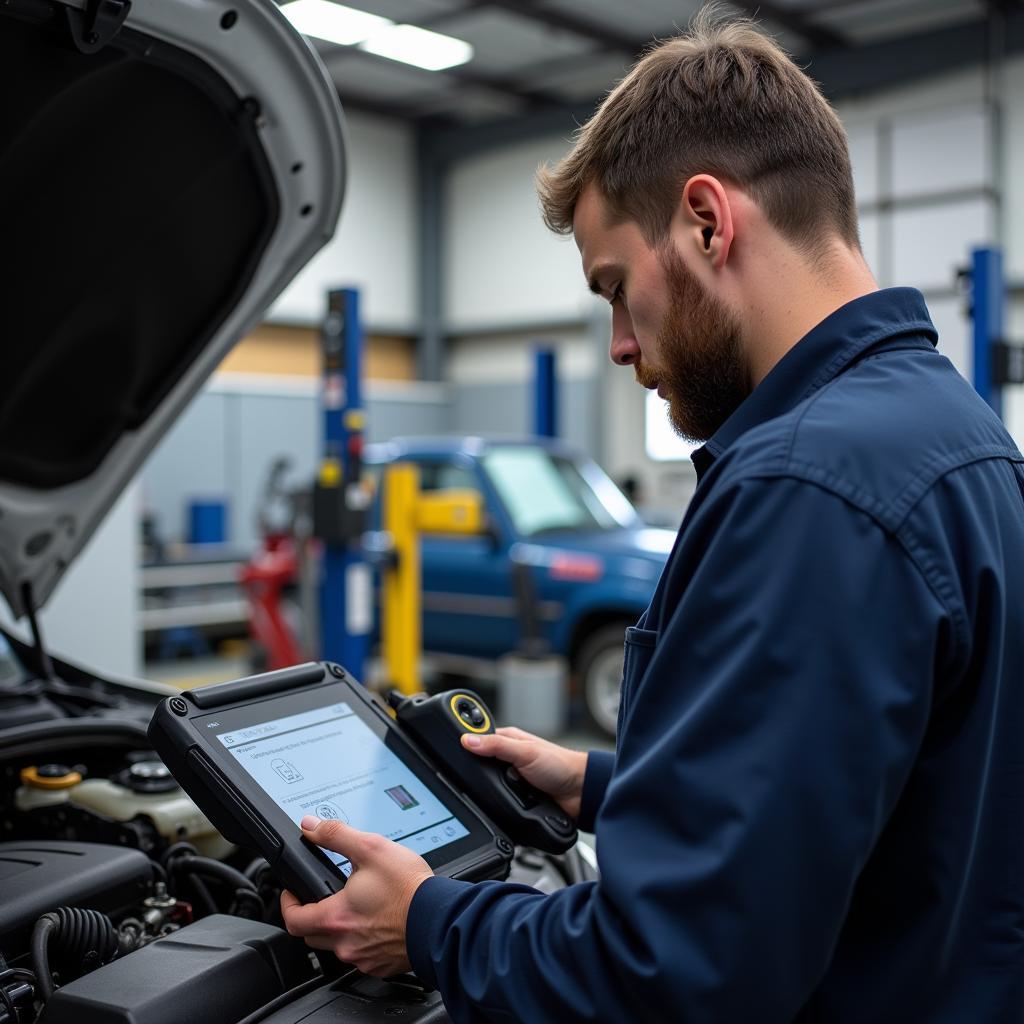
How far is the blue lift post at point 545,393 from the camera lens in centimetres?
868

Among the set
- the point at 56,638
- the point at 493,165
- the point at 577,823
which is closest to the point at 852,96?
the point at 493,165

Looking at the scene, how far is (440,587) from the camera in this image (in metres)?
6.76

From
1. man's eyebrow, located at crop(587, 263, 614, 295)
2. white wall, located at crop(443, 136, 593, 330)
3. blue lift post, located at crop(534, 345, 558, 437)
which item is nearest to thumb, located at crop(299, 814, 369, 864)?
man's eyebrow, located at crop(587, 263, 614, 295)

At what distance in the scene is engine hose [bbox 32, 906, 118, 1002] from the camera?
1412 mm

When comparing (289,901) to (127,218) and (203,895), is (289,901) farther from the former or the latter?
(127,218)

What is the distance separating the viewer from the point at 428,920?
112 cm

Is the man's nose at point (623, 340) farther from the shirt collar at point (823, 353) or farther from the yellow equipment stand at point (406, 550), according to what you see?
the yellow equipment stand at point (406, 550)

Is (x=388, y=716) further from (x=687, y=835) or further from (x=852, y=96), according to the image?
(x=852, y=96)

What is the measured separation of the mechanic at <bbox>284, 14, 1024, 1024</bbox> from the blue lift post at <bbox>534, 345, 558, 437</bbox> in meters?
7.42

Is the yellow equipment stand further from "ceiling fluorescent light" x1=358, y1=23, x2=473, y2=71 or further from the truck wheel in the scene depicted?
"ceiling fluorescent light" x1=358, y1=23, x2=473, y2=71

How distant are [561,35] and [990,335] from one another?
21.6ft

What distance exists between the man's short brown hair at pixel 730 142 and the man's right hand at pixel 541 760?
71 cm

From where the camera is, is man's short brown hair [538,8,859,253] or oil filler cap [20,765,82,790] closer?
man's short brown hair [538,8,859,253]

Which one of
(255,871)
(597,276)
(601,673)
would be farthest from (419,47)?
(597,276)
